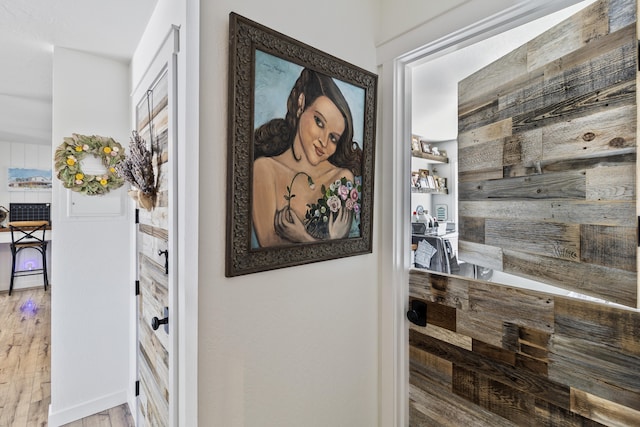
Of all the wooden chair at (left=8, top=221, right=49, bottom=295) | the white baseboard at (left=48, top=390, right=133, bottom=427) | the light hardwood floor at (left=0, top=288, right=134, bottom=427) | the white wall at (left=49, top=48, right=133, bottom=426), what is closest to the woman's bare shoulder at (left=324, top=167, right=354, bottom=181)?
the white wall at (left=49, top=48, right=133, bottom=426)

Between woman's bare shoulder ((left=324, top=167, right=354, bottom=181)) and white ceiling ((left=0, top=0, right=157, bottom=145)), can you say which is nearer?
woman's bare shoulder ((left=324, top=167, right=354, bottom=181))

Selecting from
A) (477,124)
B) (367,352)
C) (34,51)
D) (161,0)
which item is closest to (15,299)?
(34,51)

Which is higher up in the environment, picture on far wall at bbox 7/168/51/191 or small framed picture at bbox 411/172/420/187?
picture on far wall at bbox 7/168/51/191

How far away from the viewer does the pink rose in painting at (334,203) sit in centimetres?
133

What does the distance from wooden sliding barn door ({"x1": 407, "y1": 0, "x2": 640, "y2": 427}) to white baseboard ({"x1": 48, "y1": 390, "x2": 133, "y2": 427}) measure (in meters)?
2.22

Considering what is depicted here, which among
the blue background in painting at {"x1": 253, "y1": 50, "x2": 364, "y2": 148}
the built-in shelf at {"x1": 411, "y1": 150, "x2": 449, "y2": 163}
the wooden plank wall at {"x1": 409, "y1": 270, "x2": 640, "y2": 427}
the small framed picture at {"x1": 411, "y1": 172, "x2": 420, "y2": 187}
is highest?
the blue background in painting at {"x1": 253, "y1": 50, "x2": 364, "y2": 148}

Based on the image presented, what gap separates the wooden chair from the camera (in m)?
4.73

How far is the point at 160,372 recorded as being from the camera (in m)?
1.49

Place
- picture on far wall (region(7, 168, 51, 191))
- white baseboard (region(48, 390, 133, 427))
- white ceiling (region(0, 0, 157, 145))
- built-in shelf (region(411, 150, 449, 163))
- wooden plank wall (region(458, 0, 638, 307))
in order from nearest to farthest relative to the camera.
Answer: wooden plank wall (region(458, 0, 638, 307)), built-in shelf (region(411, 150, 449, 163)), white ceiling (region(0, 0, 157, 145)), white baseboard (region(48, 390, 133, 427)), picture on far wall (region(7, 168, 51, 191))

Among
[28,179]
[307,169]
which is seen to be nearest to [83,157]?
[307,169]

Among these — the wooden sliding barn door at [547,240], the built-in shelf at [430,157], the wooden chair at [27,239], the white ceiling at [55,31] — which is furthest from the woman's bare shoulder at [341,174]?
the wooden chair at [27,239]

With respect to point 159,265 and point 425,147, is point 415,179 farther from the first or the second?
point 159,265

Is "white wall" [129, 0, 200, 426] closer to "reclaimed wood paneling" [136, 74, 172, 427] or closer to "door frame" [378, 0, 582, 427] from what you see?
"reclaimed wood paneling" [136, 74, 172, 427]

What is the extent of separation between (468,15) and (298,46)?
2.14 ft
